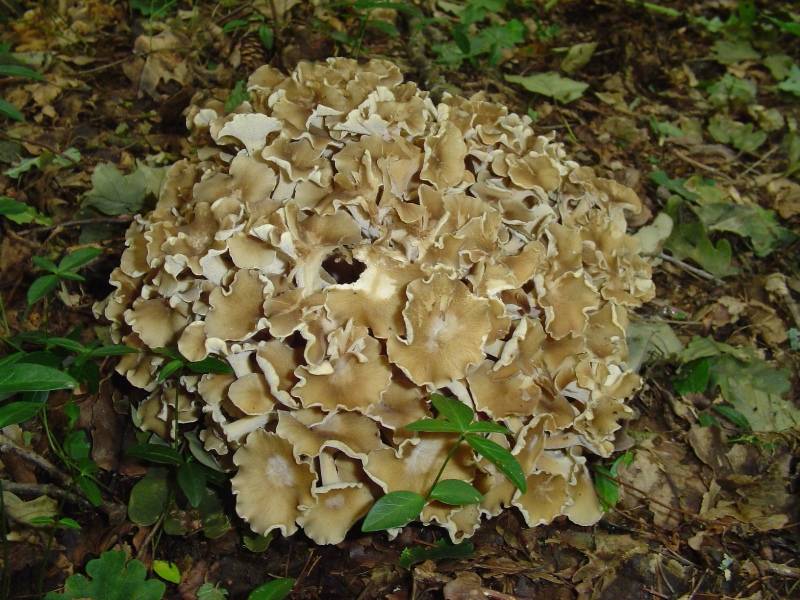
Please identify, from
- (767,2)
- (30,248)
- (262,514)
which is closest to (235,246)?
(262,514)

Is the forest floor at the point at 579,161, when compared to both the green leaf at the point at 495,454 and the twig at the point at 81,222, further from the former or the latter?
→ the green leaf at the point at 495,454

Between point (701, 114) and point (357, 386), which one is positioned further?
point (701, 114)

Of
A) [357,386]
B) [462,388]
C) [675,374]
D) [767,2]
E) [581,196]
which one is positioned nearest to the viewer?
[357,386]

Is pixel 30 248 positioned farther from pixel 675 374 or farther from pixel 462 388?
pixel 675 374

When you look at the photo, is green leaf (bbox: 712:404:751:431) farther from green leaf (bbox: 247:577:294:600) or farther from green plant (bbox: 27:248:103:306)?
green plant (bbox: 27:248:103:306)

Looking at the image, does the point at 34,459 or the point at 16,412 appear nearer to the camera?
the point at 16,412

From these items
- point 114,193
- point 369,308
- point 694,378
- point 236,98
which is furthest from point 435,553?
point 236,98

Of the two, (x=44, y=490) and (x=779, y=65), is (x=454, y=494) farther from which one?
(x=779, y=65)
